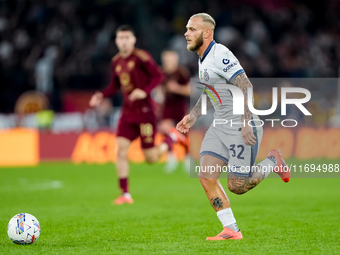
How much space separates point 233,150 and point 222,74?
2.37 ft

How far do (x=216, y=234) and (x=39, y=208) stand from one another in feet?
10.6

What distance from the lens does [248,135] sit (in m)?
5.18

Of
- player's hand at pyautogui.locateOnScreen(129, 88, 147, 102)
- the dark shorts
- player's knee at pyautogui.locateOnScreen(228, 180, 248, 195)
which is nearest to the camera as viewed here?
player's knee at pyautogui.locateOnScreen(228, 180, 248, 195)

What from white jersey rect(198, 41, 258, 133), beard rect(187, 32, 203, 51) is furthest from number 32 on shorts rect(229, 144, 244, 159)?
beard rect(187, 32, 203, 51)

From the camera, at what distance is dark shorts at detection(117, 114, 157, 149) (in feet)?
28.6

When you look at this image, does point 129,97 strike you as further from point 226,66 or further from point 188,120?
point 226,66

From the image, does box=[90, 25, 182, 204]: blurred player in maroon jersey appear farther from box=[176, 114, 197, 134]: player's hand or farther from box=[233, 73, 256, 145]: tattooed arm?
box=[233, 73, 256, 145]: tattooed arm

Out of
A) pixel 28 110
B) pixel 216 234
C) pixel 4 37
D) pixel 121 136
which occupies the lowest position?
pixel 216 234

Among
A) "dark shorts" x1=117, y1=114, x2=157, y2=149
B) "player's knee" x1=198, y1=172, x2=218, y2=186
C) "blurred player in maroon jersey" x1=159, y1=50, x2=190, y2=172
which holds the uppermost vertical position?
"blurred player in maroon jersey" x1=159, y1=50, x2=190, y2=172

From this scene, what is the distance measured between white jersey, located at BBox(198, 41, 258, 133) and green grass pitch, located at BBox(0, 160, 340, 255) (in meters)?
1.15

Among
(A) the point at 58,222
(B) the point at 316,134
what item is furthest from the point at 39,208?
(B) the point at 316,134

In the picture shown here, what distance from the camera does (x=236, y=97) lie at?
218 inches

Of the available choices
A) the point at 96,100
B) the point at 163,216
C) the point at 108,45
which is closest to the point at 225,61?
the point at 163,216

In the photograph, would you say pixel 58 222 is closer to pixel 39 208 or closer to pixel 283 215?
pixel 39 208
